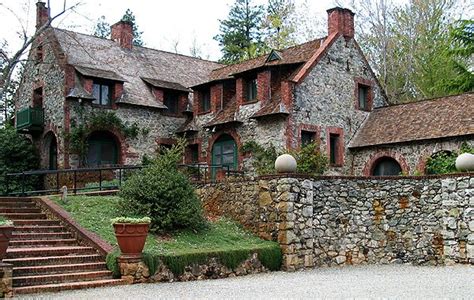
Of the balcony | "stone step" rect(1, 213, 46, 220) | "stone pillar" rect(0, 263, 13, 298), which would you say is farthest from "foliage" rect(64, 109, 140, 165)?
"stone pillar" rect(0, 263, 13, 298)

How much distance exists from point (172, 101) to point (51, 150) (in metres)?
6.13

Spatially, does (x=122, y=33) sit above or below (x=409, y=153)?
above

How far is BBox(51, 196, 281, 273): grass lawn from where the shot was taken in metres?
12.3

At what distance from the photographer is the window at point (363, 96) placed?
2624 centimetres

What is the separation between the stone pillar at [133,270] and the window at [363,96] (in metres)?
17.0

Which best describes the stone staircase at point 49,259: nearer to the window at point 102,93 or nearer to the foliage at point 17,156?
the window at point 102,93

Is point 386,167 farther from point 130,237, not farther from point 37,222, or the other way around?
point 130,237

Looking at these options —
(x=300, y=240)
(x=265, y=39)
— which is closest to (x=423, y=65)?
(x=265, y=39)

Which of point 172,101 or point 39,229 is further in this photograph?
point 172,101

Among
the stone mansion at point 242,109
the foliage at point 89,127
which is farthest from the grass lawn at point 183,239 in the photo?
the foliage at point 89,127

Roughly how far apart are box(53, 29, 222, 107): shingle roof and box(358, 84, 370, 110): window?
8489mm

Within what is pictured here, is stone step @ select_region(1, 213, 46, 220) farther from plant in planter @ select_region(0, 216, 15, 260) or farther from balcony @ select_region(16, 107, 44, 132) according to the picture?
balcony @ select_region(16, 107, 44, 132)

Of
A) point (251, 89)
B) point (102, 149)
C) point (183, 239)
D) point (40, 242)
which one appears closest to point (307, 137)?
point (251, 89)

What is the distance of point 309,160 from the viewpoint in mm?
20688
